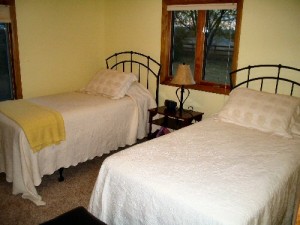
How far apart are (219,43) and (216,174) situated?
1975 mm

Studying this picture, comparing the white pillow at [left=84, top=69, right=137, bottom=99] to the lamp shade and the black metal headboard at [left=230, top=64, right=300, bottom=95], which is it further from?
the black metal headboard at [left=230, top=64, right=300, bottom=95]

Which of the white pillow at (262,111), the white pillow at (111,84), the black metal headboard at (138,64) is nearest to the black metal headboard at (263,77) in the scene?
the white pillow at (262,111)

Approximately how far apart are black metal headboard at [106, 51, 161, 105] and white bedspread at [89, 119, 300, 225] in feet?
5.56

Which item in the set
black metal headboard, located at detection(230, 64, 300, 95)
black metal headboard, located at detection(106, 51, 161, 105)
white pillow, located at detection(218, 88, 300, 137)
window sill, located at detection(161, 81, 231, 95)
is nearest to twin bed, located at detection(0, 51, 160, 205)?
black metal headboard, located at detection(106, 51, 161, 105)

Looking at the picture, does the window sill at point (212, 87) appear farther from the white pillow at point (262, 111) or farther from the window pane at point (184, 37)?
the white pillow at point (262, 111)

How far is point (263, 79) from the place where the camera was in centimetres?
294

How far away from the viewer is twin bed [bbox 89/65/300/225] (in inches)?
58.7

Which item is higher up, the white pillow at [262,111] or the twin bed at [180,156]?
the white pillow at [262,111]

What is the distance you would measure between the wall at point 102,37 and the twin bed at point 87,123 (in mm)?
323

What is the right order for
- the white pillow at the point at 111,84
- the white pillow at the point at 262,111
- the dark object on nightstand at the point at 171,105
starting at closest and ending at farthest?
1. the white pillow at the point at 262,111
2. the dark object on nightstand at the point at 171,105
3. the white pillow at the point at 111,84

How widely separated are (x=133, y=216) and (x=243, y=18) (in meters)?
2.25

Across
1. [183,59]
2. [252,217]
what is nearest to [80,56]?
[183,59]

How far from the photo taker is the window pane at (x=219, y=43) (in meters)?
3.18

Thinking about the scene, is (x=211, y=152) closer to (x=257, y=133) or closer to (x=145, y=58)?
(x=257, y=133)
